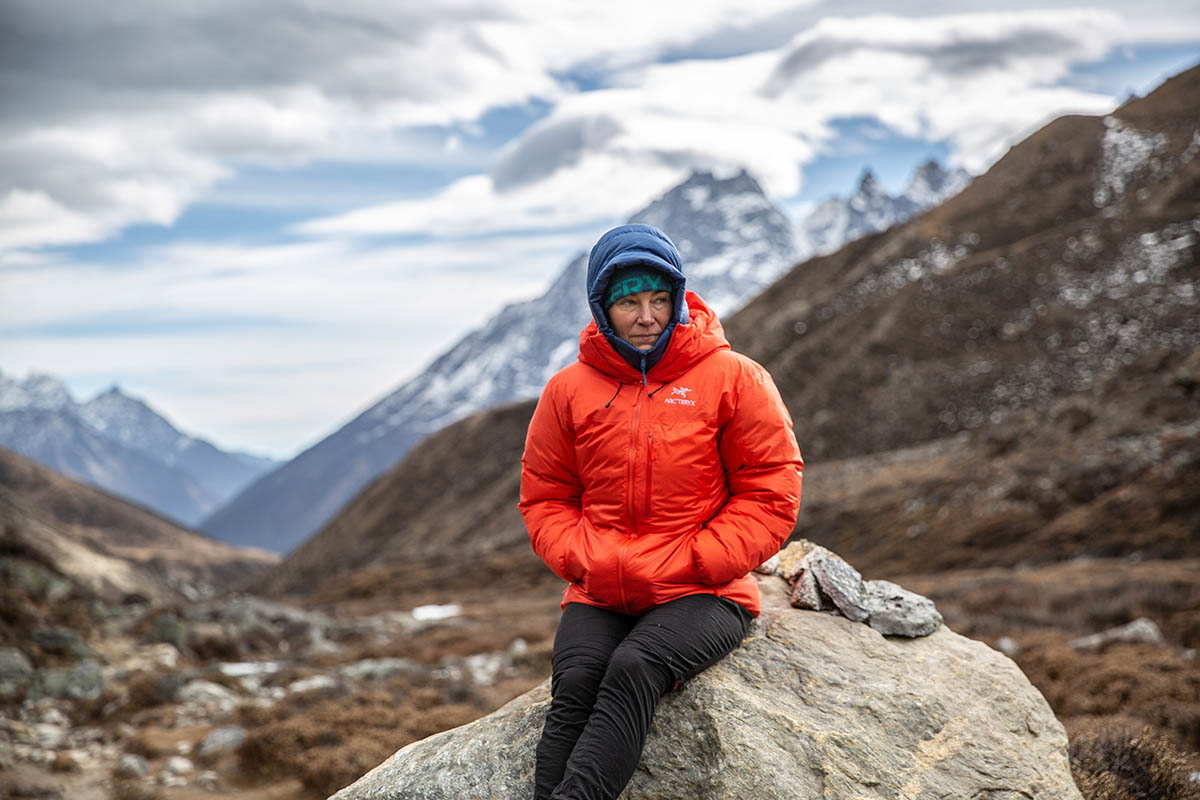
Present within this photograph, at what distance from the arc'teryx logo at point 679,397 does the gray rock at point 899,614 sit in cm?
212

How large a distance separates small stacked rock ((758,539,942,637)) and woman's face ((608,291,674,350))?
2149 mm

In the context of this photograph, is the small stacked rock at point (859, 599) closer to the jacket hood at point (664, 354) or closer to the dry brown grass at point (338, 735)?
the jacket hood at point (664, 354)

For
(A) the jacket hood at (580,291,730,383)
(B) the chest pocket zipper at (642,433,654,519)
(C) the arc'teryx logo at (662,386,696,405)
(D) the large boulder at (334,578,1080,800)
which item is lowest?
(D) the large boulder at (334,578,1080,800)

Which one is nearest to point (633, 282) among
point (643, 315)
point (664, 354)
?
point (643, 315)

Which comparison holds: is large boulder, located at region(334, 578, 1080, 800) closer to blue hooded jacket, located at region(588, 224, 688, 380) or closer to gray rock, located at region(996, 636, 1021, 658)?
blue hooded jacket, located at region(588, 224, 688, 380)

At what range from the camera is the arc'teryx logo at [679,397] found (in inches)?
172

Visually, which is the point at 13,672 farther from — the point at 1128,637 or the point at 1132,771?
the point at 1128,637

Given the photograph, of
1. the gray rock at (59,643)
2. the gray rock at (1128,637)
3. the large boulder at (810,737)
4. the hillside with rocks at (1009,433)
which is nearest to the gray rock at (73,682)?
the gray rock at (59,643)

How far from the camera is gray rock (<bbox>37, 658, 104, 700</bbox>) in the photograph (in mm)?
12758

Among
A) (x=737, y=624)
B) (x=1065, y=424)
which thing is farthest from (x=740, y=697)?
(x=1065, y=424)

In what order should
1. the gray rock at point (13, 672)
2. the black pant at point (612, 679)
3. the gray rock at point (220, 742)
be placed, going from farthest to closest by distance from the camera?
the gray rock at point (13, 672) → the gray rock at point (220, 742) → the black pant at point (612, 679)

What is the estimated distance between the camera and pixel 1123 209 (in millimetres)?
51250

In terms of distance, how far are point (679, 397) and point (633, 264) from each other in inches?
31.5

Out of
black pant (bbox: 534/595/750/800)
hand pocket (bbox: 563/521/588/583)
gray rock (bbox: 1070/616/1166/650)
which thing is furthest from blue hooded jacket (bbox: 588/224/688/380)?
gray rock (bbox: 1070/616/1166/650)
